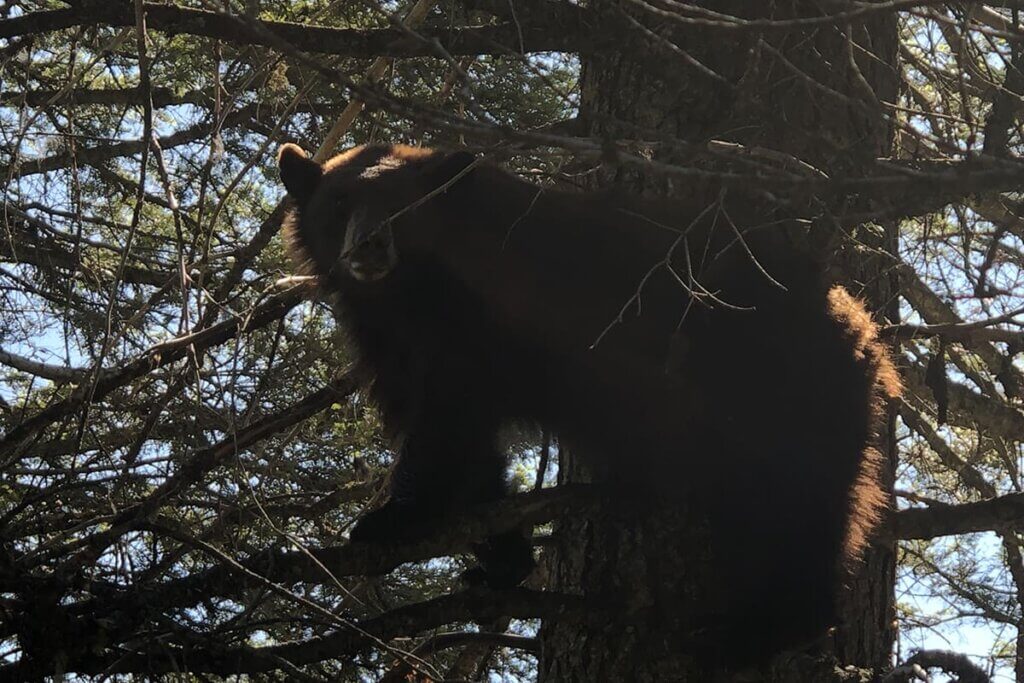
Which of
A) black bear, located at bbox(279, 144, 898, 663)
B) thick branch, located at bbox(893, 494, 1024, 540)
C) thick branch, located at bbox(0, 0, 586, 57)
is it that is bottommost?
thick branch, located at bbox(893, 494, 1024, 540)

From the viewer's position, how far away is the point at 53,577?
349 cm

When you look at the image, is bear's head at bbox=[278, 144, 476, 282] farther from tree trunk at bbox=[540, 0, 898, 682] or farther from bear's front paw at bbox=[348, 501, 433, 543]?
bear's front paw at bbox=[348, 501, 433, 543]

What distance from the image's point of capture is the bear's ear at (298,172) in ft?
17.5

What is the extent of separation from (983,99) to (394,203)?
2.46 metres

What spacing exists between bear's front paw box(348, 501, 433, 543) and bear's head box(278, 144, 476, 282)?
981 millimetres

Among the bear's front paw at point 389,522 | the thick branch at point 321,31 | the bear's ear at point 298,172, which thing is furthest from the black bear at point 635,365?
the thick branch at point 321,31

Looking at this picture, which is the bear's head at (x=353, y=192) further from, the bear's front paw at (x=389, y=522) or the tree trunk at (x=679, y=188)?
the bear's front paw at (x=389, y=522)

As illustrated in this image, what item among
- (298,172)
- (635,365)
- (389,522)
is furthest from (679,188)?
(389,522)

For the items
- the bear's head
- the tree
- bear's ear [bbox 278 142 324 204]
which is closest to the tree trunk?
the tree

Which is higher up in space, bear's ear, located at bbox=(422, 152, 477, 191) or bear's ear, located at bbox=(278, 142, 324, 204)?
bear's ear, located at bbox=(422, 152, 477, 191)

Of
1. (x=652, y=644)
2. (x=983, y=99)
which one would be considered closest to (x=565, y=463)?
(x=652, y=644)

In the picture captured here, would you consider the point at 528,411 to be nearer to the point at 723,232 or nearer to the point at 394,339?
the point at 394,339

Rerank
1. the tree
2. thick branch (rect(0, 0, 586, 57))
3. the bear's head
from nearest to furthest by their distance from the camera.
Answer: the tree
thick branch (rect(0, 0, 586, 57))
the bear's head

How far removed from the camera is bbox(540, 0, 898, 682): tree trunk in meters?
4.33
